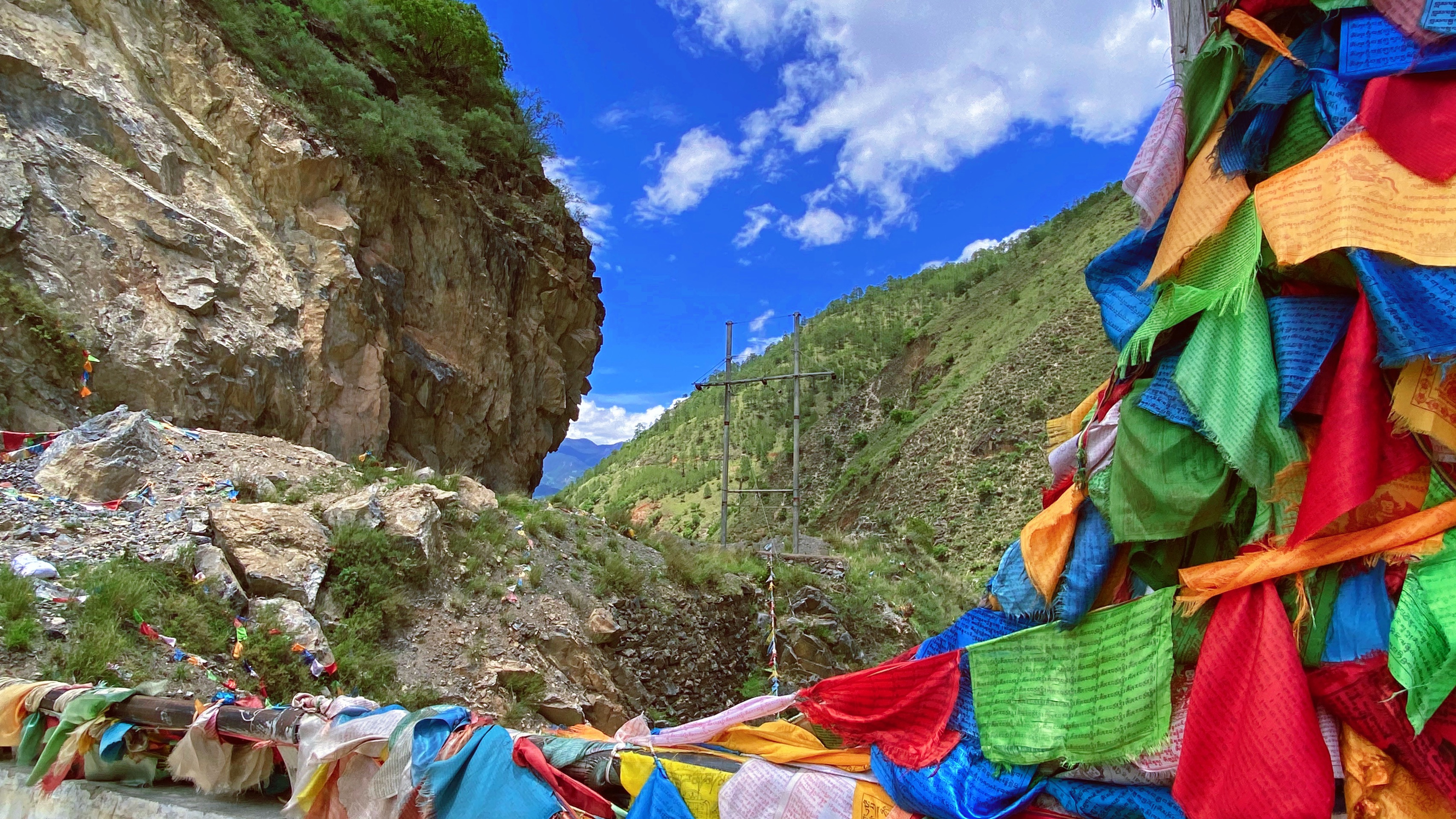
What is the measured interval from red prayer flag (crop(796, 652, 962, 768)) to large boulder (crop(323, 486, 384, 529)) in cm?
683

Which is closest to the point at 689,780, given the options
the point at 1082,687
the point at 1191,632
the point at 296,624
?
the point at 1082,687

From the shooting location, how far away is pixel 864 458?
156 feet

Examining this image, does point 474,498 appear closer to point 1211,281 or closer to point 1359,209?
point 1211,281

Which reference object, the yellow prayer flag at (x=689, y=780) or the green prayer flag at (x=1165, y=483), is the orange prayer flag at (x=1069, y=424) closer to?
the green prayer flag at (x=1165, y=483)

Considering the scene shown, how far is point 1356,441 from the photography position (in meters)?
1.61

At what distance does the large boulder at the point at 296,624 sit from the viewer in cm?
634

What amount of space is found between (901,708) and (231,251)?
11566 mm

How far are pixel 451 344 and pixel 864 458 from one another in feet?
116

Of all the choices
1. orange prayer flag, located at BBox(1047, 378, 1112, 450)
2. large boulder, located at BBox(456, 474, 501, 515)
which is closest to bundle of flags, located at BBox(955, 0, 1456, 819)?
orange prayer flag, located at BBox(1047, 378, 1112, 450)

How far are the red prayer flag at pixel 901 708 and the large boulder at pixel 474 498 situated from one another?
819 centimetres

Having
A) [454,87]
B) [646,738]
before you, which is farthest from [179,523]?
[454,87]

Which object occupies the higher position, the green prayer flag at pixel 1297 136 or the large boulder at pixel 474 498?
the large boulder at pixel 474 498

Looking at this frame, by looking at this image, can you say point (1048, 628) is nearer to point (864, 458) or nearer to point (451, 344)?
point (451, 344)

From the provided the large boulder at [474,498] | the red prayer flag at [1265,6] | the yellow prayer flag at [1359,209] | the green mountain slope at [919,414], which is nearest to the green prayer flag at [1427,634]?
the yellow prayer flag at [1359,209]
